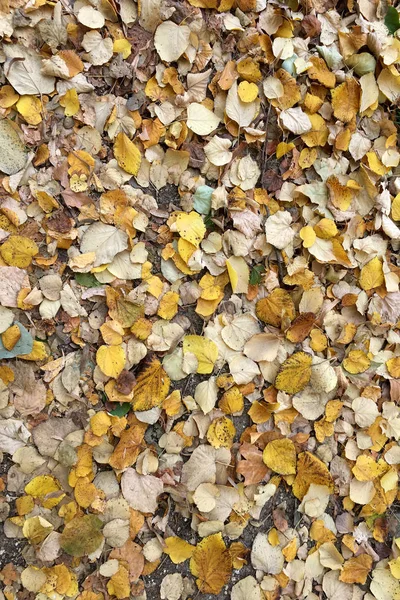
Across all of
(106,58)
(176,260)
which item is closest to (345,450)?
(176,260)

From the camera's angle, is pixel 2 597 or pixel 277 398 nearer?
pixel 2 597

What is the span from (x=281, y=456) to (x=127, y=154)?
73 cm

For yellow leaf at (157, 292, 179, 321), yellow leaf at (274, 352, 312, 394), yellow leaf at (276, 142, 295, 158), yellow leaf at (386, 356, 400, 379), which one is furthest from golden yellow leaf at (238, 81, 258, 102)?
yellow leaf at (386, 356, 400, 379)

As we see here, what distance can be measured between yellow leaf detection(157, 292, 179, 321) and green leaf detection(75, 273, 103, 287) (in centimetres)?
14

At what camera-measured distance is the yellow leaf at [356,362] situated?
4.10ft

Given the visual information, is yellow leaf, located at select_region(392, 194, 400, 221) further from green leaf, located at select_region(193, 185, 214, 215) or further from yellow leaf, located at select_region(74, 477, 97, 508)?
yellow leaf, located at select_region(74, 477, 97, 508)

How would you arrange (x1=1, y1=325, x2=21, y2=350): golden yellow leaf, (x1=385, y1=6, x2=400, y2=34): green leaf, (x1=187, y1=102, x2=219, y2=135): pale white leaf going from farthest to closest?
→ (x1=385, y1=6, x2=400, y2=34): green leaf
(x1=187, y1=102, x2=219, y2=135): pale white leaf
(x1=1, y1=325, x2=21, y2=350): golden yellow leaf

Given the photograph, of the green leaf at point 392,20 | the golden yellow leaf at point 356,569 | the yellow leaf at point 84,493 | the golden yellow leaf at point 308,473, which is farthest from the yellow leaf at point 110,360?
the green leaf at point 392,20

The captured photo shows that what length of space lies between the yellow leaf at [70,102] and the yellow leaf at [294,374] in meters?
0.69

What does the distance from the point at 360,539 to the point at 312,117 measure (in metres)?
0.97

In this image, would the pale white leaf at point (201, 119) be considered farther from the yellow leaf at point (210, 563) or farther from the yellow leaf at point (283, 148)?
the yellow leaf at point (210, 563)

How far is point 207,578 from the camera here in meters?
1.16

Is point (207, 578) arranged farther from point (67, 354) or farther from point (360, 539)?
point (67, 354)

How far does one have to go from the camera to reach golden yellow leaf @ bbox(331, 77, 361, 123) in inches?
48.7
